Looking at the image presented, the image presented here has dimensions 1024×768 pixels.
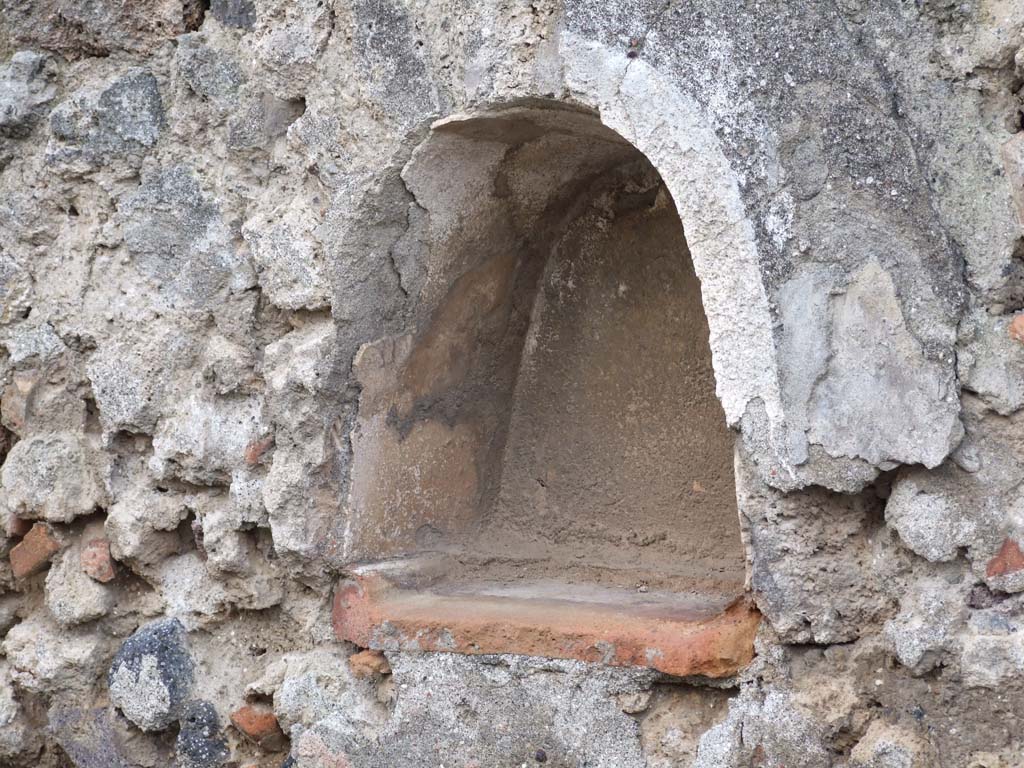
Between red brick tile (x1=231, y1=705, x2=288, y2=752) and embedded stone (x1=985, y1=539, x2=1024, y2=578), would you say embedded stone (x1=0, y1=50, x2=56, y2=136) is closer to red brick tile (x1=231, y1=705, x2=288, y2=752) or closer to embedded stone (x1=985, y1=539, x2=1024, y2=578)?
red brick tile (x1=231, y1=705, x2=288, y2=752)

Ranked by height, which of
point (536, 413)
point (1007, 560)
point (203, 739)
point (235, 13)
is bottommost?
point (203, 739)

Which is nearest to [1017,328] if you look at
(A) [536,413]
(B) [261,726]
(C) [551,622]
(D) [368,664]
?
(C) [551,622]

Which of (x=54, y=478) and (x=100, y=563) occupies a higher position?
(x=54, y=478)

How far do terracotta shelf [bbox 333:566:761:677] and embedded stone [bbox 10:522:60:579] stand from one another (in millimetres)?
695

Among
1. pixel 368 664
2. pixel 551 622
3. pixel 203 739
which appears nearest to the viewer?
pixel 551 622

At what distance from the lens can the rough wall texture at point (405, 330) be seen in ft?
6.06

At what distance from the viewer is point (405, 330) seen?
95.4 inches

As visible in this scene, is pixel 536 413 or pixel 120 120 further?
pixel 536 413

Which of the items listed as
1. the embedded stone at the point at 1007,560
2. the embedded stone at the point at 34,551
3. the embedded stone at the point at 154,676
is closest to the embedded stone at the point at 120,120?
the embedded stone at the point at 34,551

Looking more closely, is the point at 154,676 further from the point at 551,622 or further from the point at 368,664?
the point at 551,622

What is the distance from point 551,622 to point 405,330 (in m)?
0.64

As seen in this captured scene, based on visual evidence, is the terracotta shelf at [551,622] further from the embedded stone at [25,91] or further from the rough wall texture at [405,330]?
the embedded stone at [25,91]

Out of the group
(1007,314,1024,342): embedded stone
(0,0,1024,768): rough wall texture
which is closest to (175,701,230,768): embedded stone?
(0,0,1024,768): rough wall texture

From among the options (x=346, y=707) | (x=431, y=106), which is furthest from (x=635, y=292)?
(x=346, y=707)
